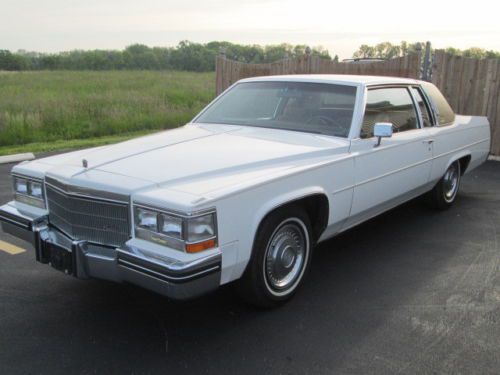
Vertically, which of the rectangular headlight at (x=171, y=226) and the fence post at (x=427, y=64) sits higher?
the fence post at (x=427, y=64)

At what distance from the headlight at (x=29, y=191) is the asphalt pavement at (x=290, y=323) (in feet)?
2.38

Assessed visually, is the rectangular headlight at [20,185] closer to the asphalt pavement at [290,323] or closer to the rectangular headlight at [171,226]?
the asphalt pavement at [290,323]

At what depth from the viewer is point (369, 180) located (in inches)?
167

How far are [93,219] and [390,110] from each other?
3.06 meters

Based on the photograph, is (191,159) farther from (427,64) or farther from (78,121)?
(78,121)

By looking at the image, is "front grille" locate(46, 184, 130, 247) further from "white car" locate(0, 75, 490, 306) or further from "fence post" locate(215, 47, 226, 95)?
"fence post" locate(215, 47, 226, 95)

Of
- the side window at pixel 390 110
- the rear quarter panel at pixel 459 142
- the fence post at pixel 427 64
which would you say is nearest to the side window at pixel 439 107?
the rear quarter panel at pixel 459 142

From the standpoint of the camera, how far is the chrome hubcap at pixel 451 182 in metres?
6.06

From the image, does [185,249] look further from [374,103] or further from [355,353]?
[374,103]

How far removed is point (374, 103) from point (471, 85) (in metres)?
5.80

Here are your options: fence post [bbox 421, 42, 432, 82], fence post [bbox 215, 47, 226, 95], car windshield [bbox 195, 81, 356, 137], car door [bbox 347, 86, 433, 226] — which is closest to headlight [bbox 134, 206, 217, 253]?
car door [bbox 347, 86, 433, 226]

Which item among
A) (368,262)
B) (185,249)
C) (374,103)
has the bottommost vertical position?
(368,262)

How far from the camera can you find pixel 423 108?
5.45 metres

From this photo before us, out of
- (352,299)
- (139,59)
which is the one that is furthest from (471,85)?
(139,59)
